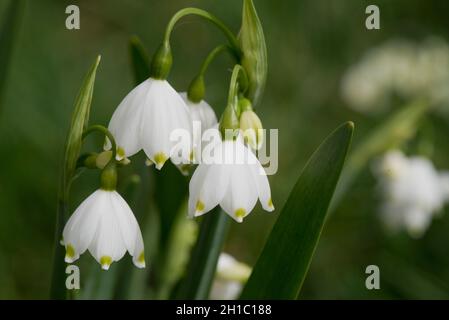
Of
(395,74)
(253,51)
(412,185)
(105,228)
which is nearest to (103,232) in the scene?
(105,228)

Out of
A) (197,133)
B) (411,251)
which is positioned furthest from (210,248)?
(411,251)

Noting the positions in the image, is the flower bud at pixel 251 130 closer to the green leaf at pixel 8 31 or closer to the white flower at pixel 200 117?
the white flower at pixel 200 117

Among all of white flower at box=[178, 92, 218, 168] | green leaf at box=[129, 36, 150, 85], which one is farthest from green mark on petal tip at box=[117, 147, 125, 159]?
green leaf at box=[129, 36, 150, 85]

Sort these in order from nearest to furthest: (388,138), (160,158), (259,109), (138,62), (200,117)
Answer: (160,158) < (200,117) < (138,62) < (388,138) < (259,109)

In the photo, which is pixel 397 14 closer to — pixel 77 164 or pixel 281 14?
pixel 281 14

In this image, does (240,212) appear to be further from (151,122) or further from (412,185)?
(412,185)

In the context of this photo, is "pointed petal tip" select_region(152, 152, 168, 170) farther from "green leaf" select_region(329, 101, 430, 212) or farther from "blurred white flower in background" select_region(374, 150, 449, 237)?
"blurred white flower in background" select_region(374, 150, 449, 237)
